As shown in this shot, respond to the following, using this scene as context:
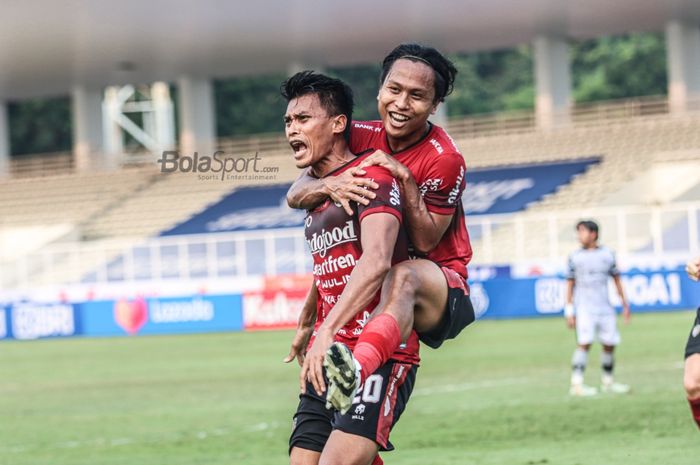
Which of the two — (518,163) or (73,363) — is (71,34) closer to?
(518,163)

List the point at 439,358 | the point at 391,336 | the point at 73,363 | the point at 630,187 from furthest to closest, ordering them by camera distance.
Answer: the point at 630,187 < the point at 73,363 < the point at 439,358 < the point at 391,336

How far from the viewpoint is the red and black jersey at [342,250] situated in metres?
6.47

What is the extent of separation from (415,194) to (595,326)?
1083 cm

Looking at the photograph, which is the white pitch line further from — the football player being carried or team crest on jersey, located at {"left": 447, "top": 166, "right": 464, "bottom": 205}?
team crest on jersey, located at {"left": 447, "top": 166, "right": 464, "bottom": 205}

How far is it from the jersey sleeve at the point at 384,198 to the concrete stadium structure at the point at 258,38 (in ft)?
104

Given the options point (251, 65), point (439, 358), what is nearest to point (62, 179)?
point (251, 65)

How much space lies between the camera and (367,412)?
6355mm

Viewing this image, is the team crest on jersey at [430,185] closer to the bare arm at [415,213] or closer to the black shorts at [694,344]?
the bare arm at [415,213]

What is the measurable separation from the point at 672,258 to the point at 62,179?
27.7 m

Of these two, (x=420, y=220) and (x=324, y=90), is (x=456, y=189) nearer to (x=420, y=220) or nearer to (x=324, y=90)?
(x=420, y=220)

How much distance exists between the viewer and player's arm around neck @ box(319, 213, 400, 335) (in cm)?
616

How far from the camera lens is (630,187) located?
128ft

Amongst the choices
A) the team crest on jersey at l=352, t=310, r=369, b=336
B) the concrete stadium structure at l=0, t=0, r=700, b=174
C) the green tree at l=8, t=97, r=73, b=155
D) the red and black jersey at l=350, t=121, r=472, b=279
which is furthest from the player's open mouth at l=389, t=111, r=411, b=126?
the green tree at l=8, t=97, r=73, b=155

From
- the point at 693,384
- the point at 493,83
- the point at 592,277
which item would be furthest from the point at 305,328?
the point at 493,83
